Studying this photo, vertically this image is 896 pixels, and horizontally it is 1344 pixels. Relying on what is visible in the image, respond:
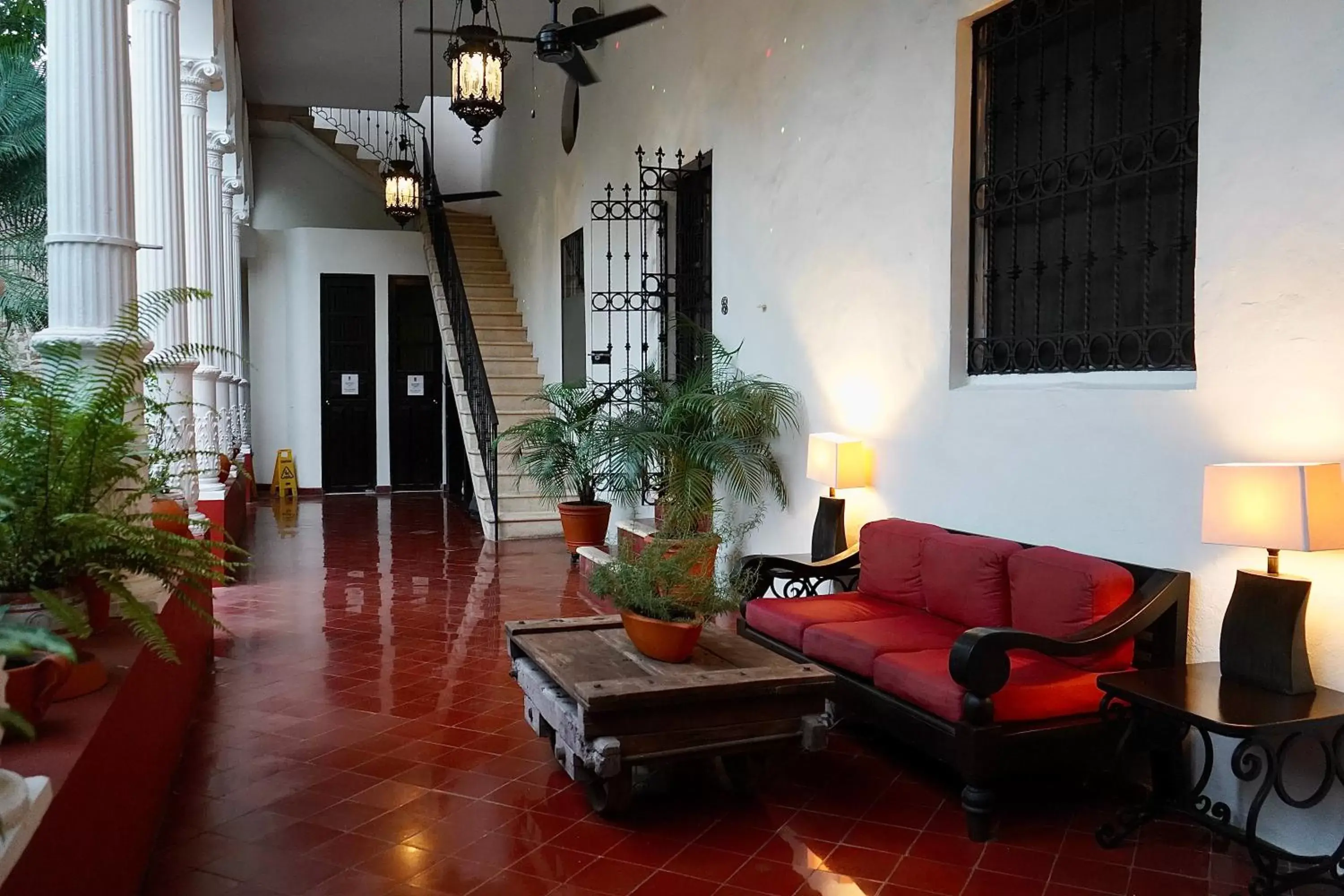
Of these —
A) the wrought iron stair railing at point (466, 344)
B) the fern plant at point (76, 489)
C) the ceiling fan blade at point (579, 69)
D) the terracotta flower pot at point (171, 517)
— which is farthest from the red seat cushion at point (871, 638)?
the wrought iron stair railing at point (466, 344)

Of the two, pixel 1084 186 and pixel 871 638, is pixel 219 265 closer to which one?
pixel 871 638

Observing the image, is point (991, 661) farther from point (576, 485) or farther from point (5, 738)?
point (576, 485)

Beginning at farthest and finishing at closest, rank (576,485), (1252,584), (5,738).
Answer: (576,485) < (1252,584) < (5,738)

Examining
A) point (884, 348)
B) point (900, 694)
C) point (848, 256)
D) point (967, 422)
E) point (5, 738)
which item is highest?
point (848, 256)

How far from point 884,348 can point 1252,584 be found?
2458 mm

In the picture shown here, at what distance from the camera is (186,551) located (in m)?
3.07

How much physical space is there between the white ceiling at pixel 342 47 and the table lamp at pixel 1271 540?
7.86 metres

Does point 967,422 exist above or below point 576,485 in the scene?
above

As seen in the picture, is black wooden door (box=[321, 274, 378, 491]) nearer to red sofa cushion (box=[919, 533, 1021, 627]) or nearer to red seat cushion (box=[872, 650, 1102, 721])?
red sofa cushion (box=[919, 533, 1021, 627])

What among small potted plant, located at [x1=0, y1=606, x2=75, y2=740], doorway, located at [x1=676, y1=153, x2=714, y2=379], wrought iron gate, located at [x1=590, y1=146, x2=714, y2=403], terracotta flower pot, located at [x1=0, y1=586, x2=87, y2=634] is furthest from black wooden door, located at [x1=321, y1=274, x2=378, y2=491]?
small potted plant, located at [x1=0, y1=606, x2=75, y2=740]

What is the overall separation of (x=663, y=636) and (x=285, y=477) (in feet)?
38.4

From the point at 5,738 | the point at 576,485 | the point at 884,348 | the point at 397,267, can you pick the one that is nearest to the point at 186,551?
the point at 5,738

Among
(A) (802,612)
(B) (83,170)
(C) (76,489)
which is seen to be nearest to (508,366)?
(A) (802,612)

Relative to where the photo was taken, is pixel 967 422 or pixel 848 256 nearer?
pixel 967 422
